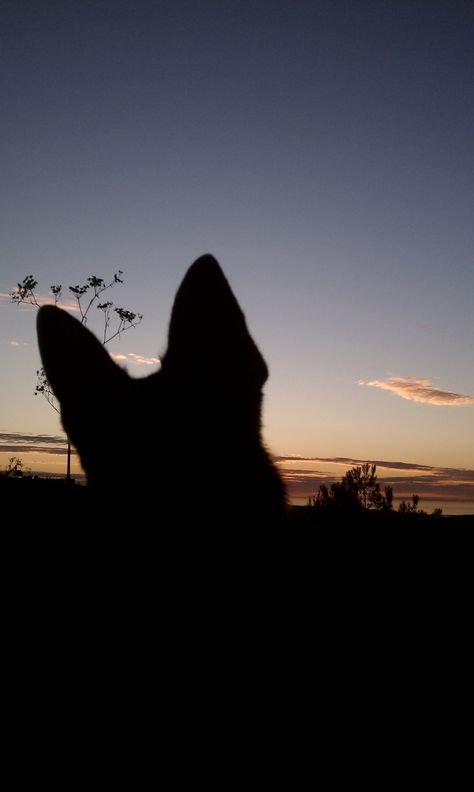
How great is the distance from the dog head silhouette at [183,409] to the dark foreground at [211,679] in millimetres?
118

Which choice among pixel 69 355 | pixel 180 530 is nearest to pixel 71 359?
pixel 69 355

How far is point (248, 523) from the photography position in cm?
186

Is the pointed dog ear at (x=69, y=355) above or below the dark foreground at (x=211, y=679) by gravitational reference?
above

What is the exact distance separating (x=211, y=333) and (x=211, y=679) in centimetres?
125

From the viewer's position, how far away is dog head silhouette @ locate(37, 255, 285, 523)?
178 cm

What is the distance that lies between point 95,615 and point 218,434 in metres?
1.14

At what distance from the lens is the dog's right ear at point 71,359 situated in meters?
1.98

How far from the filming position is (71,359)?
6.52ft

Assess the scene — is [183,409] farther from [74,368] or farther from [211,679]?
[211,679]

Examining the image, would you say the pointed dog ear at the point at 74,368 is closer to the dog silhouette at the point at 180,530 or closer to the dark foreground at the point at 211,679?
the dog silhouette at the point at 180,530

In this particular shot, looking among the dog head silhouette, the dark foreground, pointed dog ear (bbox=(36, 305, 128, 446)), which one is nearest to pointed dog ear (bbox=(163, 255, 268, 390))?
the dog head silhouette

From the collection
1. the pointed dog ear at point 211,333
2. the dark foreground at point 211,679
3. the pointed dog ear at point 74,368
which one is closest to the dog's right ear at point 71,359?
the pointed dog ear at point 74,368

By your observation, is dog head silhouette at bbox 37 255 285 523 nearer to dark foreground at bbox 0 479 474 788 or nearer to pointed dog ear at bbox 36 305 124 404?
pointed dog ear at bbox 36 305 124 404

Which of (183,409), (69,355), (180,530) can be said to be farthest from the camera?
(69,355)
